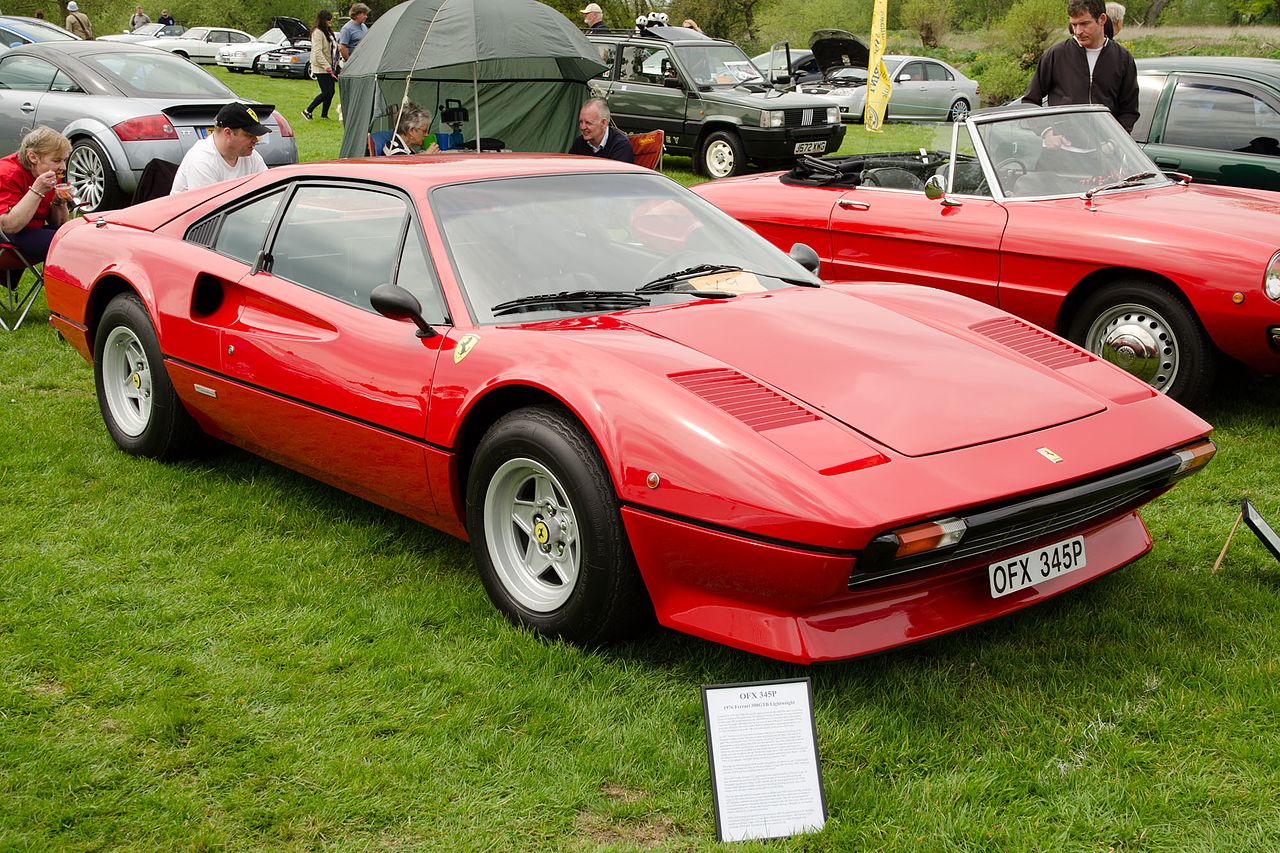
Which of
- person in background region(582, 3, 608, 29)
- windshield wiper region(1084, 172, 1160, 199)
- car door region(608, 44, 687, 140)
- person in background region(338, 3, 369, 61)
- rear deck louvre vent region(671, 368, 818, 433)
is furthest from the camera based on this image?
person in background region(338, 3, 369, 61)

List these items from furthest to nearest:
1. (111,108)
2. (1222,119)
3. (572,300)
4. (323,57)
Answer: (323,57) < (111,108) < (1222,119) < (572,300)

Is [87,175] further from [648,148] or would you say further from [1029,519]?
[1029,519]

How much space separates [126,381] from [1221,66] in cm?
696

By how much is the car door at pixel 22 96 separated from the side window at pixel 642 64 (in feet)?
21.0

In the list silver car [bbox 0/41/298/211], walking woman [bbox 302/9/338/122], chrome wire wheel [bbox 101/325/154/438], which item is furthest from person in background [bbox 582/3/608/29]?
chrome wire wheel [bbox 101/325/154/438]

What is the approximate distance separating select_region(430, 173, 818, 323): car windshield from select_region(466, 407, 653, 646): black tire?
517 millimetres

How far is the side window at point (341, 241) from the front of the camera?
3918mm

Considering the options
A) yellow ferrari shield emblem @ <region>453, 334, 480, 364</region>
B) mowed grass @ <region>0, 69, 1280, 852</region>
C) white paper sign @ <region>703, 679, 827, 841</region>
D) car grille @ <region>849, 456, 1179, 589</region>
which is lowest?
mowed grass @ <region>0, 69, 1280, 852</region>

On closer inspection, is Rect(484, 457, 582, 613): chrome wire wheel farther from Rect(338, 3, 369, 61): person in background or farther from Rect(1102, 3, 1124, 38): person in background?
Rect(338, 3, 369, 61): person in background

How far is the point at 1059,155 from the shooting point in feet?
20.8

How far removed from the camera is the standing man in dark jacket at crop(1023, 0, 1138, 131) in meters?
7.36

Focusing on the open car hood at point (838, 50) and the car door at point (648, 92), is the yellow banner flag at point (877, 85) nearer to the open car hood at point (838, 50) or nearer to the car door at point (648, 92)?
the car door at point (648, 92)

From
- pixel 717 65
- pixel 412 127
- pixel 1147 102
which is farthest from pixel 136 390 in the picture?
pixel 717 65

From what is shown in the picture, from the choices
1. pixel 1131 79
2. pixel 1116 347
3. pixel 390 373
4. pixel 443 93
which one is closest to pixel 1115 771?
pixel 390 373
